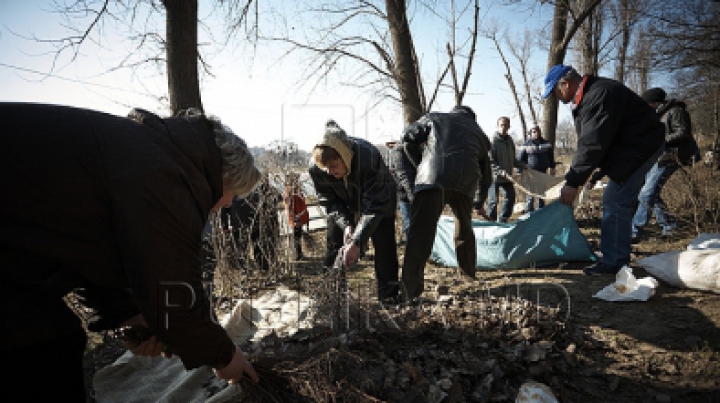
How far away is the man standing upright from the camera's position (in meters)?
6.36

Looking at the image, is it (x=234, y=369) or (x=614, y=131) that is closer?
(x=234, y=369)

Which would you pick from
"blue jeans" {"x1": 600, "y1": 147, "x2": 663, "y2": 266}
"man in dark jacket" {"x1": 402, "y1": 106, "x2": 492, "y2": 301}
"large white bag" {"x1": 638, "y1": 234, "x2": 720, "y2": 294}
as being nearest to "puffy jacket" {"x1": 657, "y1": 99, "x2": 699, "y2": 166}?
"blue jeans" {"x1": 600, "y1": 147, "x2": 663, "y2": 266}

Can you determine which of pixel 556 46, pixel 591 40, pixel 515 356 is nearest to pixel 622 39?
pixel 591 40

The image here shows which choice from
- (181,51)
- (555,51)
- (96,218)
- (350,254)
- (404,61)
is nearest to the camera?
(96,218)

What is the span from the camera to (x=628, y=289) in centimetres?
296

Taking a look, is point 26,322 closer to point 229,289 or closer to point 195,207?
point 195,207

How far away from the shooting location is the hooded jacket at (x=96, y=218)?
1067mm

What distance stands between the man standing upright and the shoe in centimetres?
268

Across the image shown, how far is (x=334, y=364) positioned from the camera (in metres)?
1.83

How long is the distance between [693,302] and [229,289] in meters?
3.89

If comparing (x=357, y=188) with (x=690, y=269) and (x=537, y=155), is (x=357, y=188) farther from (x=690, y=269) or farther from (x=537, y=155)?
(x=537, y=155)

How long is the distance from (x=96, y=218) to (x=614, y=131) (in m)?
3.65

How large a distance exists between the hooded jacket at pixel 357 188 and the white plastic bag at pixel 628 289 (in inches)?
71.2

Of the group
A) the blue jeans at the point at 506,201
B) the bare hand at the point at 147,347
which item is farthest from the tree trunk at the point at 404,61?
the bare hand at the point at 147,347
